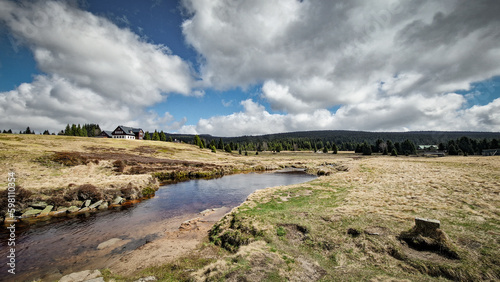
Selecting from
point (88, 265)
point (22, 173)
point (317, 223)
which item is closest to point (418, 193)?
point (317, 223)

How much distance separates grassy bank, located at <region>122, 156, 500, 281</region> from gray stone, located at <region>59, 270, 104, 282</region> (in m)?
2.50

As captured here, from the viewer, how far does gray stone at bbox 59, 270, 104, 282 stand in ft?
30.6

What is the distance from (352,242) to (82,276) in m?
14.1

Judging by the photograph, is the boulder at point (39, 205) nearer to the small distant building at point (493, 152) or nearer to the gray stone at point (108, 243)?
the gray stone at point (108, 243)

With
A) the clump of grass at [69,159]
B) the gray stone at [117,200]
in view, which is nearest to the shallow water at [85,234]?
the gray stone at [117,200]

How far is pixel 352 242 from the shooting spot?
34.6 feet

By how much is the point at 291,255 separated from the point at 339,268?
2.26 meters

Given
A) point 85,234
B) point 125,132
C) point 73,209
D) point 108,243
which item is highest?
point 125,132

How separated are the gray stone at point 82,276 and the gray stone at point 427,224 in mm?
16415

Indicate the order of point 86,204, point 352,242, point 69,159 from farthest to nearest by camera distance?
point 69,159, point 86,204, point 352,242

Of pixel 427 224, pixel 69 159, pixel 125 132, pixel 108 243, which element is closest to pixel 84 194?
pixel 108 243

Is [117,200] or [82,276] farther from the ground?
[82,276]

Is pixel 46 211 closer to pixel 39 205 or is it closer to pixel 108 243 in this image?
pixel 39 205

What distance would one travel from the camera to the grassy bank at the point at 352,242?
8.01m
